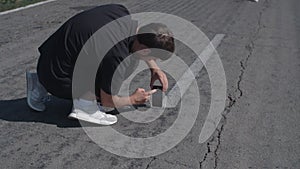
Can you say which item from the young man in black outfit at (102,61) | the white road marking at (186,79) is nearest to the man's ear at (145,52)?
the young man in black outfit at (102,61)

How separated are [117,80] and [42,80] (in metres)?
0.80

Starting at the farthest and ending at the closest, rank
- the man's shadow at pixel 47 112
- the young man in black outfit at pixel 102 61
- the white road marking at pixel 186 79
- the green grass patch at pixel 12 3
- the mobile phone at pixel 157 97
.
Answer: the green grass patch at pixel 12 3
the white road marking at pixel 186 79
the mobile phone at pixel 157 97
the man's shadow at pixel 47 112
the young man in black outfit at pixel 102 61

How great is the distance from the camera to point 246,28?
9398 millimetres

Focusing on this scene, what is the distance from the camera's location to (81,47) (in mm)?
3689

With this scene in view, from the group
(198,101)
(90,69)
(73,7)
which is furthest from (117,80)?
(73,7)

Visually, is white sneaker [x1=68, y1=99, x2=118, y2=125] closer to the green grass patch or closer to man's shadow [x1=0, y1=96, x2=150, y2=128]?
man's shadow [x1=0, y1=96, x2=150, y2=128]

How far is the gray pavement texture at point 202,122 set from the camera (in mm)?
3461

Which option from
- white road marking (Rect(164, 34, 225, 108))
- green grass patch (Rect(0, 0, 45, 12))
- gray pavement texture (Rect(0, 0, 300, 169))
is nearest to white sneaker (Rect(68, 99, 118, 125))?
gray pavement texture (Rect(0, 0, 300, 169))

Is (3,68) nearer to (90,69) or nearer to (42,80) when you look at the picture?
(42,80)

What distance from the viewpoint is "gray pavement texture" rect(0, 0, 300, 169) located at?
3.46 meters

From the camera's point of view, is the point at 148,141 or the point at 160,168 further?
the point at 148,141

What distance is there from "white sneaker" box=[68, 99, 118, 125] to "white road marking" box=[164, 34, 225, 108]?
905 millimetres

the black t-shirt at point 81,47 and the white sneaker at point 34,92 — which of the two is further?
the white sneaker at point 34,92

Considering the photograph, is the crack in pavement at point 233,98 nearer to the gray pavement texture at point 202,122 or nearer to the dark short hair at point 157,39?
the gray pavement texture at point 202,122
